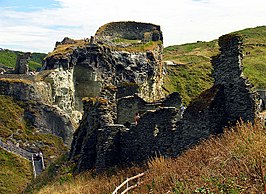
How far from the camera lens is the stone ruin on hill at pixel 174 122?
42.0ft

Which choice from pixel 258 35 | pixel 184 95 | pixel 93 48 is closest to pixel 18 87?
pixel 93 48

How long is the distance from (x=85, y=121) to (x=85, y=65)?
2730 cm

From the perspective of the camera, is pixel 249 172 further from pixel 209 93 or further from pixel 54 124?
pixel 54 124

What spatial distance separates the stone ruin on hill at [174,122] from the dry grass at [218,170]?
104cm

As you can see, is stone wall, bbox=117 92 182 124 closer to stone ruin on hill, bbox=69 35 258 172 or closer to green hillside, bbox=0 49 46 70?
stone ruin on hill, bbox=69 35 258 172

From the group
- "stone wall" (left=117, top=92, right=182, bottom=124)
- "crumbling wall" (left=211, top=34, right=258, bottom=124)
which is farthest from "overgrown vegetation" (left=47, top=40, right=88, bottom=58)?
"crumbling wall" (left=211, top=34, right=258, bottom=124)

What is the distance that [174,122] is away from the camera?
47.7 ft

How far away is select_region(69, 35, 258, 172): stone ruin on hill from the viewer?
12.8 m

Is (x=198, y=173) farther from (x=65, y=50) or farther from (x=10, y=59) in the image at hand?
(x=10, y=59)

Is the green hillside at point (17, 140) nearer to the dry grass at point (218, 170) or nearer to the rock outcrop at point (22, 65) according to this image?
the rock outcrop at point (22, 65)

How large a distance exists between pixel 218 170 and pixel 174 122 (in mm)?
6178

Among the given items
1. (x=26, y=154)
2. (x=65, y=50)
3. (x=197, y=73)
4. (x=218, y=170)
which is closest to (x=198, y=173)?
(x=218, y=170)

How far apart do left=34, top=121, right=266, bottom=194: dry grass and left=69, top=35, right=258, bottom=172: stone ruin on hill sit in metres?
1.04

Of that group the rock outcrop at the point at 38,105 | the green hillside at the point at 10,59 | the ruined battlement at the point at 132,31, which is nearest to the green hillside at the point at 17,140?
the rock outcrop at the point at 38,105
